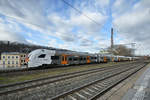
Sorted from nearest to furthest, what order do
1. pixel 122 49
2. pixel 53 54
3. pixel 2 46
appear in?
pixel 53 54
pixel 2 46
pixel 122 49

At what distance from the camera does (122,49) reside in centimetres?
7700

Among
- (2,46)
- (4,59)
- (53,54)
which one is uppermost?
(2,46)

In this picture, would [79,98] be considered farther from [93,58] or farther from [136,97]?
[93,58]

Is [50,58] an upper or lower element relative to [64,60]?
upper

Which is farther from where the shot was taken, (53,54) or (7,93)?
(53,54)

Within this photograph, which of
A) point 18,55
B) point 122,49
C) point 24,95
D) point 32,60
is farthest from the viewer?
point 122,49

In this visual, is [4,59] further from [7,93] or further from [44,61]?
[7,93]

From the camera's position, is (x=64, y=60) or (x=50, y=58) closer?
(x=50, y=58)

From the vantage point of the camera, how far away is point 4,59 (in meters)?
51.2

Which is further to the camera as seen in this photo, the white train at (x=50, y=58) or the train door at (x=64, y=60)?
the train door at (x=64, y=60)

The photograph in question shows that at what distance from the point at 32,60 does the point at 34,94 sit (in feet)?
30.6

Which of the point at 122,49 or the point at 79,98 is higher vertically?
the point at 122,49

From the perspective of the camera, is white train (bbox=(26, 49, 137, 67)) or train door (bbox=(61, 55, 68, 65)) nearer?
white train (bbox=(26, 49, 137, 67))

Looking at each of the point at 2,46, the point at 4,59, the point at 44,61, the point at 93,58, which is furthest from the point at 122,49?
the point at 2,46
